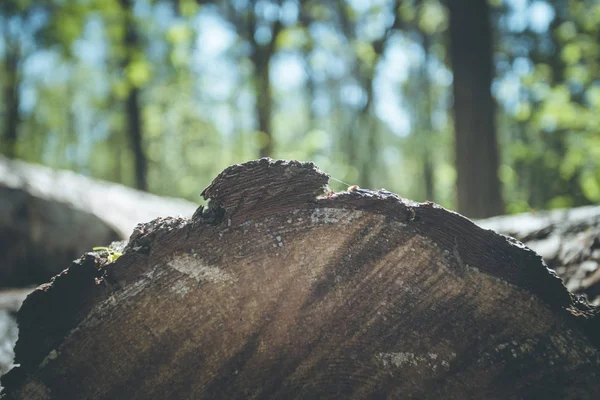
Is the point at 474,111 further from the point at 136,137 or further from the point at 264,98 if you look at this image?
the point at 136,137

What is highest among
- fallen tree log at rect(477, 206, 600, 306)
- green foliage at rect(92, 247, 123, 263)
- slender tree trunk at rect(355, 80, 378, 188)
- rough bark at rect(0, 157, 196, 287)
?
slender tree trunk at rect(355, 80, 378, 188)

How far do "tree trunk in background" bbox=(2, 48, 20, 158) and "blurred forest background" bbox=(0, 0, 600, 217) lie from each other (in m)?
0.06

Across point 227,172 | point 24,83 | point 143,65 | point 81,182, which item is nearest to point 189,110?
point 24,83

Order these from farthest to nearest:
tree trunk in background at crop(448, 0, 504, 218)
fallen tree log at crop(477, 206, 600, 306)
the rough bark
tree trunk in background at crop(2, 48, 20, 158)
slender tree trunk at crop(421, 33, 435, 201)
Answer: slender tree trunk at crop(421, 33, 435, 201) → tree trunk in background at crop(2, 48, 20, 158) → tree trunk in background at crop(448, 0, 504, 218) → the rough bark → fallen tree log at crop(477, 206, 600, 306)

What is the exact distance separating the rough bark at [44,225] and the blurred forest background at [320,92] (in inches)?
90.5

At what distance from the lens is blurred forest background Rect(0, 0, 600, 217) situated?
473 centimetres

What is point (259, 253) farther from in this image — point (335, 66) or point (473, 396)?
point (335, 66)

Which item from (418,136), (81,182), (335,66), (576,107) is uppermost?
(335,66)

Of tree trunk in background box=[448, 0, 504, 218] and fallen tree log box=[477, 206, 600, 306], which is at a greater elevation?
tree trunk in background box=[448, 0, 504, 218]

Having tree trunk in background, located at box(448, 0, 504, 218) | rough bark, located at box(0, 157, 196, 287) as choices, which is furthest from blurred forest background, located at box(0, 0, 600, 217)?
rough bark, located at box(0, 157, 196, 287)

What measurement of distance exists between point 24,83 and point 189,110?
6192 mm

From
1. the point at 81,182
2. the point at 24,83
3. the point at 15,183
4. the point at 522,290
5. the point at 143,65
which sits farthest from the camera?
the point at 24,83

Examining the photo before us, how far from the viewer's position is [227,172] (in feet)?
3.18

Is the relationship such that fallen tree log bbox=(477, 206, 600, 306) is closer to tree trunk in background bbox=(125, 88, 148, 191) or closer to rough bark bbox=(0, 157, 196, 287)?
rough bark bbox=(0, 157, 196, 287)
